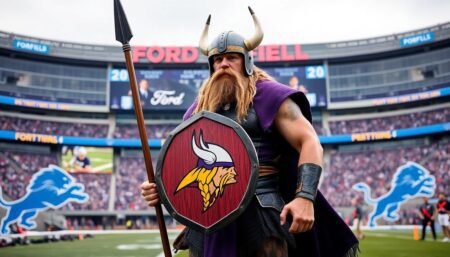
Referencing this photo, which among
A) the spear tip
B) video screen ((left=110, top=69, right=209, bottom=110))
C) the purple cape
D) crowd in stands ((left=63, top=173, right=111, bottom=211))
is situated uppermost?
video screen ((left=110, top=69, right=209, bottom=110))

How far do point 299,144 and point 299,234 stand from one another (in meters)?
0.60

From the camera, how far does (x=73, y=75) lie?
41.4 metres

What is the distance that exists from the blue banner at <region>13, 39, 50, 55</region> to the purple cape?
133 feet

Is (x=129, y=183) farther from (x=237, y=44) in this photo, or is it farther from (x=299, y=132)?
(x=299, y=132)

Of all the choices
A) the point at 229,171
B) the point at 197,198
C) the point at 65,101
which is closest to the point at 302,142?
the point at 229,171

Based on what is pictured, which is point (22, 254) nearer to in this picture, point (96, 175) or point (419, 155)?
point (96, 175)

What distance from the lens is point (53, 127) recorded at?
127ft

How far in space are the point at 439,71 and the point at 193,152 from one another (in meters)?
41.3

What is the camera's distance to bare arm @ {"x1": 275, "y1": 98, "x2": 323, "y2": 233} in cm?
209

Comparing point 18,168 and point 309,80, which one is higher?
point 309,80

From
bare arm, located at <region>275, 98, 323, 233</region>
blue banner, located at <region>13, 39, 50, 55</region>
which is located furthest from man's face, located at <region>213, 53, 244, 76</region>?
blue banner, located at <region>13, 39, 50, 55</region>

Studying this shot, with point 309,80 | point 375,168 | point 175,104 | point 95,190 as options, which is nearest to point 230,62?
point 95,190

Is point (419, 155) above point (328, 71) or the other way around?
the other way around

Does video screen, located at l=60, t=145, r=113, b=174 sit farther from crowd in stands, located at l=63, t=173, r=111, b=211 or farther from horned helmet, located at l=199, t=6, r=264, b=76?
horned helmet, located at l=199, t=6, r=264, b=76
